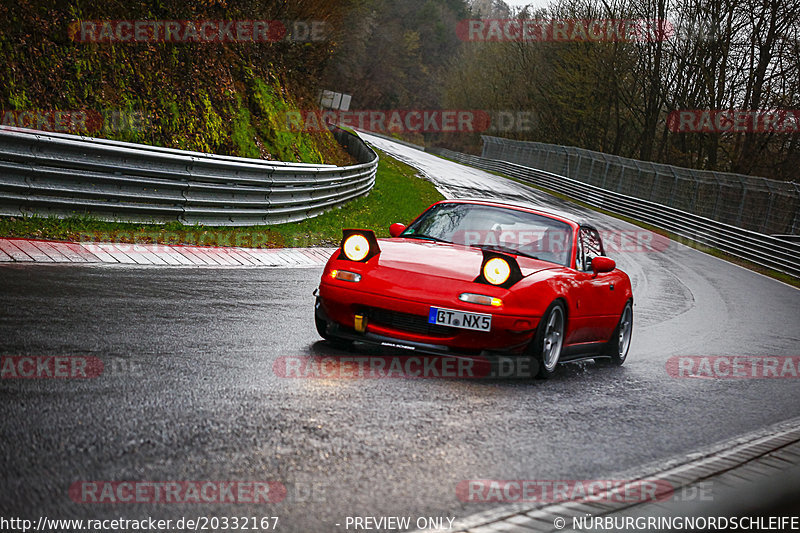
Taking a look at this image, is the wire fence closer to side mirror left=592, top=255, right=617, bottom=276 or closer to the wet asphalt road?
the wet asphalt road

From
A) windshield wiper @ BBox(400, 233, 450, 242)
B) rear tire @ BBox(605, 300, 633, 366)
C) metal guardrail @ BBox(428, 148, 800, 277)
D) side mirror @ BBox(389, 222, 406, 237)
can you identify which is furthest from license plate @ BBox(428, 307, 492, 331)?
metal guardrail @ BBox(428, 148, 800, 277)

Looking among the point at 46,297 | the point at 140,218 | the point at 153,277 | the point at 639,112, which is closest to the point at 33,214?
the point at 140,218

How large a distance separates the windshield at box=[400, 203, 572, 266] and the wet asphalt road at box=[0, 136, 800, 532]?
1087 millimetres

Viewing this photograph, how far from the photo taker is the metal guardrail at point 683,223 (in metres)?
29.1

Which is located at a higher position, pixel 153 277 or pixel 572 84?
pixel 572 84

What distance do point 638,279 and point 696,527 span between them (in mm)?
17395

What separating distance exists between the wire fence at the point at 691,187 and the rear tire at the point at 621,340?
23.6m

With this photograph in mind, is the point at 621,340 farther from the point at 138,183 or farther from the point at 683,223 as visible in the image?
the point at 683,223

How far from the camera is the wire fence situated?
104ft

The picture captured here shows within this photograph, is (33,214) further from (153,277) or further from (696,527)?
(696,527)

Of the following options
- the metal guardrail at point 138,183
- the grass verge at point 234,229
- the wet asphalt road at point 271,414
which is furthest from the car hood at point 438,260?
the metal guardrail at point 138,183

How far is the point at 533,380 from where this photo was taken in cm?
695

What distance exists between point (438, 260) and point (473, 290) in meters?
0.54

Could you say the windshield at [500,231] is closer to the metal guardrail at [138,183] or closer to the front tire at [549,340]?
the front tire at [549,340]
